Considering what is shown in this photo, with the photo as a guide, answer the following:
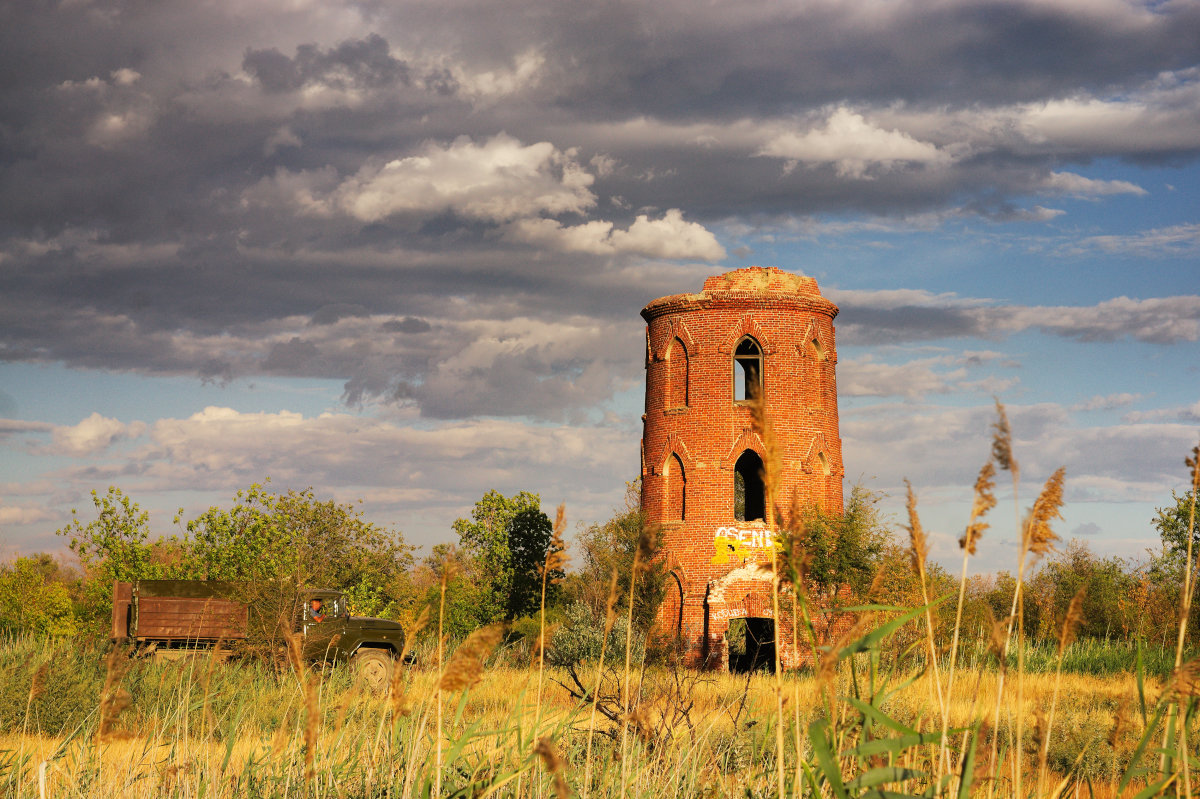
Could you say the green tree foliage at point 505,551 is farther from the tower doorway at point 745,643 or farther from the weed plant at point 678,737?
the weed plant at point 678,737

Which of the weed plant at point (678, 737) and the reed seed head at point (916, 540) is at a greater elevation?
the reed seed head at point (916, 540)

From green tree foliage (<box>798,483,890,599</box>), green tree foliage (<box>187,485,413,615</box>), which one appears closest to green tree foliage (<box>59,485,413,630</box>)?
green tree foliage (<box>187,485,413,615</box>)

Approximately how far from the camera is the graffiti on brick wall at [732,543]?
23.3m

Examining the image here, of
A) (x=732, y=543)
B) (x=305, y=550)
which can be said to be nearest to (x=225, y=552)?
(x=305, y=550)

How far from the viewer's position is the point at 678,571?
23.5 m

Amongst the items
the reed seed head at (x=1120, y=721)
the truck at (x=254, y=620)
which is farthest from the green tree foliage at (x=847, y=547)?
the reed seed head at (x=1120, y=721)

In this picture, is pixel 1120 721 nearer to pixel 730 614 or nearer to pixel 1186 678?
pixel 1186 678

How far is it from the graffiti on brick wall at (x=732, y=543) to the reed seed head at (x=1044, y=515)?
21295mm

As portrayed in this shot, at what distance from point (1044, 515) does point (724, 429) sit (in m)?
21.6

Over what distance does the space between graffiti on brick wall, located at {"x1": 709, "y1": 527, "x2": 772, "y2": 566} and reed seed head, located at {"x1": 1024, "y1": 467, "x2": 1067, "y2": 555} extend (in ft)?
69.9

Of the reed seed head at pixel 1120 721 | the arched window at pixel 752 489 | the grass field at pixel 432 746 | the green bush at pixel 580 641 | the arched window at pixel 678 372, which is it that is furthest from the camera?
the arched window at pixel 752 489

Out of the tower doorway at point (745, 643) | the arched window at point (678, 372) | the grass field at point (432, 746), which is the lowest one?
the tower doorway at point (745, 643)

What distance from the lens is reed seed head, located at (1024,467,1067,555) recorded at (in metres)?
2.30

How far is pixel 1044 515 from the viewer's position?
230 centimetres
